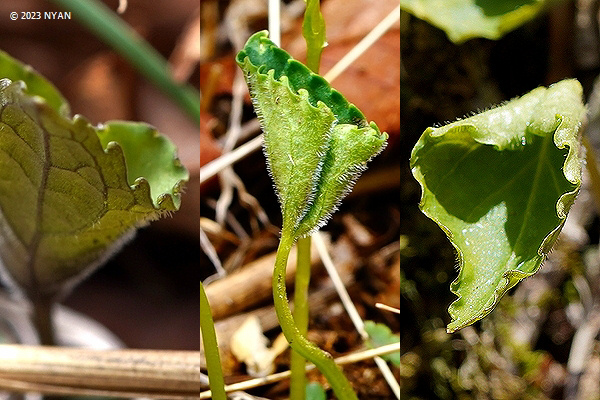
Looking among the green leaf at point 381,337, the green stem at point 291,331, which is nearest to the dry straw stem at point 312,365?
the green leaf at point 381,337

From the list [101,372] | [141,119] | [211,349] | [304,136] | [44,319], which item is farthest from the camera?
[141,119]

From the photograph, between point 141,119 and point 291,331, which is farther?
point 141,119

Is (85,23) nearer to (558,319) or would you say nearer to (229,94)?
(229,94)

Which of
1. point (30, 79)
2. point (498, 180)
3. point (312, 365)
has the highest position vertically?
point (30, 79)

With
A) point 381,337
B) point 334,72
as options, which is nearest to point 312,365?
point 381,337

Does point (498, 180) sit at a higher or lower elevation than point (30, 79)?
lower

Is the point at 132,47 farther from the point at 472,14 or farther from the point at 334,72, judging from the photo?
the point at 472,14
